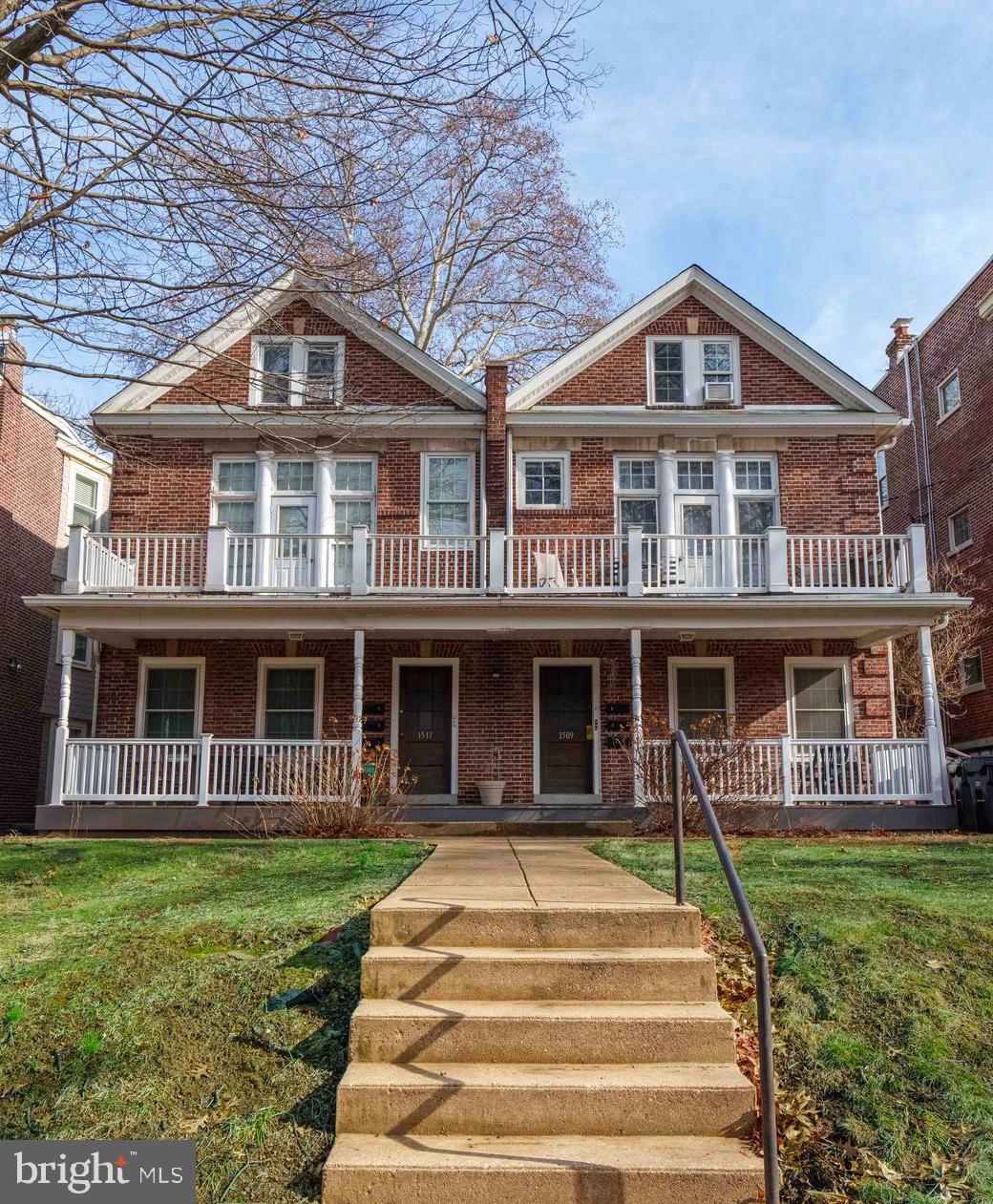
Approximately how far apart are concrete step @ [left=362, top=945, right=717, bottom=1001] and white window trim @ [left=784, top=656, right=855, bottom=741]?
11809 mm

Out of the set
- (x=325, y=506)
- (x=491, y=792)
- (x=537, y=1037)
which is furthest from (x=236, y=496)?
(x=537, y=1037)

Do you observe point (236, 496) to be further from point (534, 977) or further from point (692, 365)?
point (534, 977)

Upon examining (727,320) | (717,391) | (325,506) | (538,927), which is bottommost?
(538,927)

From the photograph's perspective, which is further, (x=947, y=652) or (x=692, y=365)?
(x=947, y=652)

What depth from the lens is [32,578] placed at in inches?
799

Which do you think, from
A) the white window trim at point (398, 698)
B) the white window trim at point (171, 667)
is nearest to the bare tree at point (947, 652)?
the white window trim at point (398, 698)

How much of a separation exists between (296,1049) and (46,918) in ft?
9.28

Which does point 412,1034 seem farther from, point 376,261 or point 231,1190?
point 376,261

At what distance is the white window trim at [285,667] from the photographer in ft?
53.0

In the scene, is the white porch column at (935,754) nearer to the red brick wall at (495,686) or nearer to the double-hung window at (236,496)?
the red brick wall at (495,686)

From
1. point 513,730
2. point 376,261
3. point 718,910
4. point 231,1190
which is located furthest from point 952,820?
point 231,1190

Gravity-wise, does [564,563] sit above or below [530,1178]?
above

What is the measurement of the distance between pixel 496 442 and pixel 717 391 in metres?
3.69

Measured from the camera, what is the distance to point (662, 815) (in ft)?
42.5
